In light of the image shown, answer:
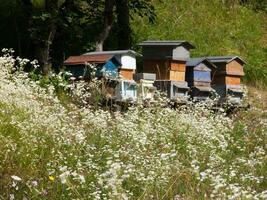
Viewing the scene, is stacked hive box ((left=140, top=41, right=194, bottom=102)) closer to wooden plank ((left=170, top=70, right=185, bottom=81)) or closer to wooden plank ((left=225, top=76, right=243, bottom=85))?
wooden plank ((left=170, top=70, right=185, bottom=81))

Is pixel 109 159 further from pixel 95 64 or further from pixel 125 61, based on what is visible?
pixel 125 61

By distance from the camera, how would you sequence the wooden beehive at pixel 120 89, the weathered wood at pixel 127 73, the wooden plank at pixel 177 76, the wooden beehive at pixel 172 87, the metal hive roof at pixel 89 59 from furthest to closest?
1. the wooden plank at pixel 177 76
2. the wooden beehive at pixel 172 87
3. the weathered wood at pixel 127 73
4. the metal hive roof at pixel 89 59
5. the wooden beehive at pixel 120 89

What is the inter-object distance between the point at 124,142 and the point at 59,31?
355 inches

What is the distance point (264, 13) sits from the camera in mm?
22609

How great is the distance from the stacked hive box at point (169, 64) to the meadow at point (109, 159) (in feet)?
14.2

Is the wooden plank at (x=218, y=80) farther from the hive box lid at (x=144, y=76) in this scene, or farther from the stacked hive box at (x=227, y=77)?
the hive box lid at (x=144, y=76)

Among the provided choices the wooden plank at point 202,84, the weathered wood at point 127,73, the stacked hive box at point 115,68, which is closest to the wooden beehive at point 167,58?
the wooden plank at point 202,84

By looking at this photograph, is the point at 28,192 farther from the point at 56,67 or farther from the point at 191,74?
the point at 56,67

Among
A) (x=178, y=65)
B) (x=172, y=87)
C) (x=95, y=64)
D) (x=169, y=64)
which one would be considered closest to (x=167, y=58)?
(x=169, y=64)

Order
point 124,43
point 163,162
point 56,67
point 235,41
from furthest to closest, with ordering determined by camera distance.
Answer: point 235,41, point 124,43, point 56,67, point 163,162

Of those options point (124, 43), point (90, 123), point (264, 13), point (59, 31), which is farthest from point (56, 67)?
point (264, 13)

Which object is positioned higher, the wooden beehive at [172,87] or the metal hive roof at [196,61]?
the metal hive roof at [196,61]

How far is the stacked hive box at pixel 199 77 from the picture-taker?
13.1 m

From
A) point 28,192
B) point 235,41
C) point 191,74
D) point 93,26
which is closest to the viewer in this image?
point 28,192
